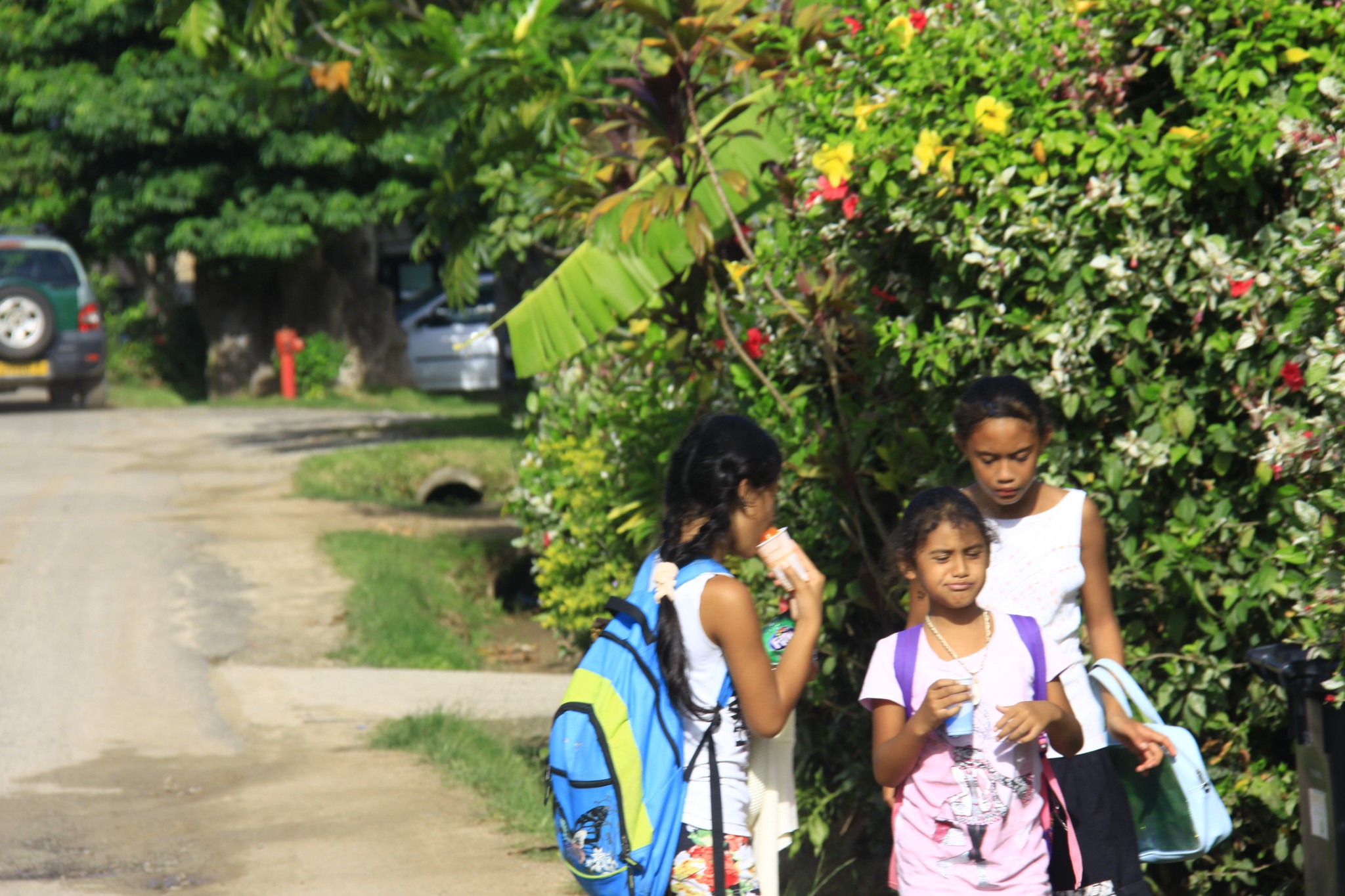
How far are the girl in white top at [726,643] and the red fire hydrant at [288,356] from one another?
20.8 meters

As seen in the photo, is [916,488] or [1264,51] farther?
[916,488]

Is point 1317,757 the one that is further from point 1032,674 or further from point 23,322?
point 23,322

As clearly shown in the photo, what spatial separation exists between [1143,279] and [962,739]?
140 centimetres

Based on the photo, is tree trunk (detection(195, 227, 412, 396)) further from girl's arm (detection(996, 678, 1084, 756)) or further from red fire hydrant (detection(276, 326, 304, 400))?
girl's arm (detection(996, 678, 1084, 756))

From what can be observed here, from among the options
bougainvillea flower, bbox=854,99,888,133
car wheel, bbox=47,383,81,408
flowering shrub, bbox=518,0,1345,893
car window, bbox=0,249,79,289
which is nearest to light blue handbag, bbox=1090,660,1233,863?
flowering shrub, bbox=518,0,1345,893

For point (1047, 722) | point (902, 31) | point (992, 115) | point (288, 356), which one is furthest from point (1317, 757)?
point (288, 356)

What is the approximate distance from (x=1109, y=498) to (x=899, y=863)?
1281 mm

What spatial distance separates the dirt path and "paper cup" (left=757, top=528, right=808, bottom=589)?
6.76ft

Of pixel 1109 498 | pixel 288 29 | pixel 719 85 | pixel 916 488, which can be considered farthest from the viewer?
pixel 288 29

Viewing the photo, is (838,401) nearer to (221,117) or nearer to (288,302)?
(221,117)

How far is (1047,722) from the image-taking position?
107 inches

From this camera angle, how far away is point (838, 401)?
4434 millimetres

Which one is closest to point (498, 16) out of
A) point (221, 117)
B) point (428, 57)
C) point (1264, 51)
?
point (428, 57)

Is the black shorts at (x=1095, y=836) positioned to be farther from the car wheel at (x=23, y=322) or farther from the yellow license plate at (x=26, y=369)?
the yellow license plate at (x=26, y=369)
